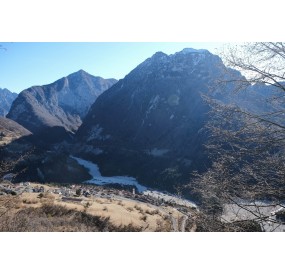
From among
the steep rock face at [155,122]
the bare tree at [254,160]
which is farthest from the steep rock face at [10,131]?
the bare tree at [254,160]

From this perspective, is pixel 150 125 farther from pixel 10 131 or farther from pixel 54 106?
pixel 54 106

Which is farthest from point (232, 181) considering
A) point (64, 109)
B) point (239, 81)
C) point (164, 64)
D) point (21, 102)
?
point (64, 109)

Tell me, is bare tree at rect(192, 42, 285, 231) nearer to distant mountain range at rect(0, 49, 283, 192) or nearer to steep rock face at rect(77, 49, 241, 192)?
distant mountain range at rect(0, 49, 283, 192)

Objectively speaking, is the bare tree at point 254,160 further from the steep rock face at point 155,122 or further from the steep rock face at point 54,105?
the steep rock face at point 54,105

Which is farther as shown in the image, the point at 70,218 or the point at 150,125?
the point at 150,125

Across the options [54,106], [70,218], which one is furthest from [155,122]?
[70,218]

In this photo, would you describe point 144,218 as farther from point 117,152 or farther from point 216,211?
point 117,152
